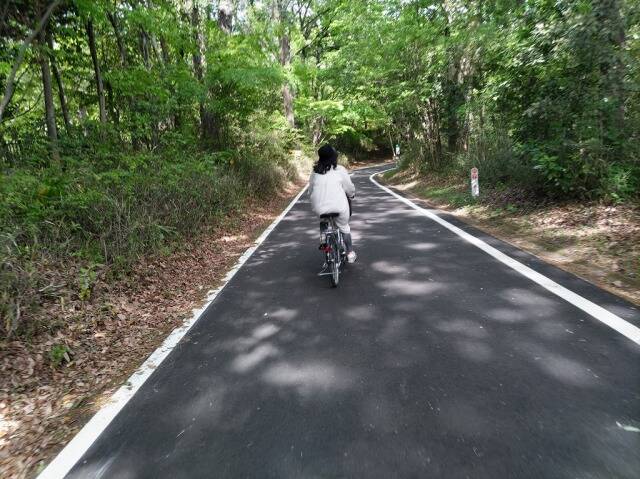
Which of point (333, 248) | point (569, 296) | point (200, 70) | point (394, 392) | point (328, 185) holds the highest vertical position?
point (200, 70)

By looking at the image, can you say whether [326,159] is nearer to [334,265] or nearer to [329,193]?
[329,193]

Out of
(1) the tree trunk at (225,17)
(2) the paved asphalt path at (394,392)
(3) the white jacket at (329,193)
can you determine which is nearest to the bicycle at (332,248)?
(3) the white jacket at (329,193)

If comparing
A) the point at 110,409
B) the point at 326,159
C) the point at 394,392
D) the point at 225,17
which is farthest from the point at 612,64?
the point at 225,17

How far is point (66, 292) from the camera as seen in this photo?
525cm

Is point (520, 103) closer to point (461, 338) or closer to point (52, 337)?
point (461, 338)

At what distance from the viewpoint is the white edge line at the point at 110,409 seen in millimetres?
2963

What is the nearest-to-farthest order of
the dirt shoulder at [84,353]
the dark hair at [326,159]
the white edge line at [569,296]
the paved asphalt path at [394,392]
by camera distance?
the paved asphalt path at [394,392] < the dirt shoulder at [84,353] < the white edge line at [569,296] < the dark hair at [326,159]

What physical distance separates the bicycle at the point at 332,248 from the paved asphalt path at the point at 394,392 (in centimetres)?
46

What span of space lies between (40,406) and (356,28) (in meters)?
21.1

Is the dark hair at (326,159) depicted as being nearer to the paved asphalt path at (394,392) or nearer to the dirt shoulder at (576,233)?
the paved asphalt path at (394,392)

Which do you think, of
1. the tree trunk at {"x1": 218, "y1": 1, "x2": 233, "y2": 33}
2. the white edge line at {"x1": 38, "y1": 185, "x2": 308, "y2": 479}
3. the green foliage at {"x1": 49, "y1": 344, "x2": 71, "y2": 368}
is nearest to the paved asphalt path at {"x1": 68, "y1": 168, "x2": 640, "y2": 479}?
the white edge line at {"x1": 38, "y1": 185, "x2": 308, "y2": 479}

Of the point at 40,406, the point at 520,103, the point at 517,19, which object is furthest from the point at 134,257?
the point at 517,19

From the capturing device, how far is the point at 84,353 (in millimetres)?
4648

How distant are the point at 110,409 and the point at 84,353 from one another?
4.31 ft
